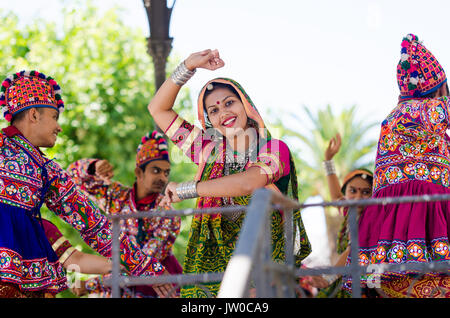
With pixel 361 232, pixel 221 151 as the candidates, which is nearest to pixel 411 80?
pixel 361 232

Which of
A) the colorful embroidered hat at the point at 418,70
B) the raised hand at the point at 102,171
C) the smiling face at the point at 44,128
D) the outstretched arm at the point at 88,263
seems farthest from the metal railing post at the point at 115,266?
the raised hand at the point at 102,171

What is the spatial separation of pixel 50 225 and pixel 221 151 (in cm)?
136

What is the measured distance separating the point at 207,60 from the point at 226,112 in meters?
0.36

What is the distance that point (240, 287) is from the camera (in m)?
2.34

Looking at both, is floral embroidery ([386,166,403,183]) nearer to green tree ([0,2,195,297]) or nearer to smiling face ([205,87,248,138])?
smiling face ([205,87,248,138])

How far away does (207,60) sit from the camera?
464 centimetres

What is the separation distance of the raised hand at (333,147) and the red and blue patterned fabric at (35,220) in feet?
8.76

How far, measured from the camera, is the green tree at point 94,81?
1662 cm

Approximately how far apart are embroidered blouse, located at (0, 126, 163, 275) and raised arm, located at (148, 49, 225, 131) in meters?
0.76

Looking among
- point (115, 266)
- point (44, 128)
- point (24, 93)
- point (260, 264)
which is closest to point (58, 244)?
point (44, 128)

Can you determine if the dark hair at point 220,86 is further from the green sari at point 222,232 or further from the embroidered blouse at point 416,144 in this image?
the embroidered blouse at point 416,144

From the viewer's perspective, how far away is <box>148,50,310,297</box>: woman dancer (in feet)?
14.7

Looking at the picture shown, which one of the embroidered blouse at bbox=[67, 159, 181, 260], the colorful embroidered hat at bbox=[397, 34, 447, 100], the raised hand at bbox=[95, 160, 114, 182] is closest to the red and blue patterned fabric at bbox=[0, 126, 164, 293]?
the embroidered blouse at bbox=[67, 159, 181, 260]

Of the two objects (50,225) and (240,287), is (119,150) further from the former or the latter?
(240,287)
